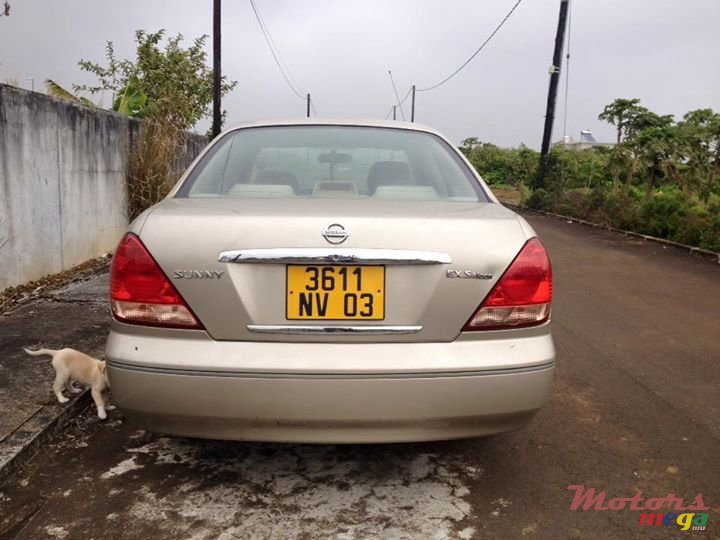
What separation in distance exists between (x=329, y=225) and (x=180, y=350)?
0.66 metres

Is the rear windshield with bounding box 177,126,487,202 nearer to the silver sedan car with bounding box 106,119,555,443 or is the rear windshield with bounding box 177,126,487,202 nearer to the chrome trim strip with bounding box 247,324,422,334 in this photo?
the silver sedan car with bounding box 106,119,555,443

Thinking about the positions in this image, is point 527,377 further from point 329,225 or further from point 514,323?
point 329,225

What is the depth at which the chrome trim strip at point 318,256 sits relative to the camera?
2123mm

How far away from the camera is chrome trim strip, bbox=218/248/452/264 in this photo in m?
2.12

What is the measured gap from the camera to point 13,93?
17.6ft

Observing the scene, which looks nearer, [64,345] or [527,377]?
[527,377]

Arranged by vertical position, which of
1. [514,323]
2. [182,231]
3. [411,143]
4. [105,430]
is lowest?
[105,430]

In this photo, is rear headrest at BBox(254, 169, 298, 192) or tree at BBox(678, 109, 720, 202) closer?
rear headrest at BBox(254, 169, 298, 192)

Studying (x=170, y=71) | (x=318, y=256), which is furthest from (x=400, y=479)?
(x=170, y=71)

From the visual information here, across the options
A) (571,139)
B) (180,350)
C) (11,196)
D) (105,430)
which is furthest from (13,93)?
(571,139)

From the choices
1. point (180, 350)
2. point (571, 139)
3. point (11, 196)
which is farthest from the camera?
point (571, 139)

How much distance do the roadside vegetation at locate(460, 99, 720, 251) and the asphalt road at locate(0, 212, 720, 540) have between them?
7127 mm

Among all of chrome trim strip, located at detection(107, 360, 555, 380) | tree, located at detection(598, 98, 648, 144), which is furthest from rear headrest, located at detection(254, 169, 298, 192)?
tree, located at detection(598, 98, 648, 144)

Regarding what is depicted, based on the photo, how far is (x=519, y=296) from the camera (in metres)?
2.27
